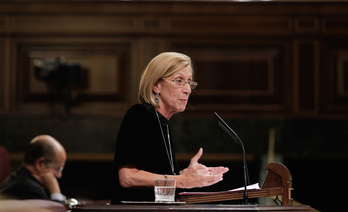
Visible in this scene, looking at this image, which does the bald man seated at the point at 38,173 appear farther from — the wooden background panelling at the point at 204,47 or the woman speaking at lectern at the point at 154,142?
the woman speaking at lectern at the point at 154,142

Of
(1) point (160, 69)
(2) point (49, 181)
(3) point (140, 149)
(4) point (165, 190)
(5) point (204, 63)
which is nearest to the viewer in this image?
(4) point (165, 190)

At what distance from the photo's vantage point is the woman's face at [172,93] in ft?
6.28

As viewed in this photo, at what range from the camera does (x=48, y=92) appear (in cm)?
472

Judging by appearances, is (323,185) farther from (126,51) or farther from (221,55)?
(126,51)

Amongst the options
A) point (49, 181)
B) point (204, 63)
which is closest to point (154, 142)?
point (49, 181)

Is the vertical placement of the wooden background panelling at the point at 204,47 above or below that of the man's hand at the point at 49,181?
above

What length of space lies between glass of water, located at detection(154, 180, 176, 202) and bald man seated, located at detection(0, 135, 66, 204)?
6.07 feet

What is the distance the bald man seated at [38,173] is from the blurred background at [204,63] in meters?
0.70

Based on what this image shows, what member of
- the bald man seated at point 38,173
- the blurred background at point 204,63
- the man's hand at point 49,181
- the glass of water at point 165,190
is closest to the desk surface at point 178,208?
the glass of water at point 165,190

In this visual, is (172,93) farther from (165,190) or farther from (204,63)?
(204,63)

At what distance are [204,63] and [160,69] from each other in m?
2.86

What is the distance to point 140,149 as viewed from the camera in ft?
5.82

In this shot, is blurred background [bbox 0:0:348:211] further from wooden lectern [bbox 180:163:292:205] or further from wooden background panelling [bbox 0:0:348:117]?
wooden lectern [bbox 180:163:292:205]

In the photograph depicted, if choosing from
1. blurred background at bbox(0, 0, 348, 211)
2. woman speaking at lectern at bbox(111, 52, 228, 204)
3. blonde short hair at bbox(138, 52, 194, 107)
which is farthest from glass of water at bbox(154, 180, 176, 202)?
blurred background at bbox(0, 0, 348, 211)
